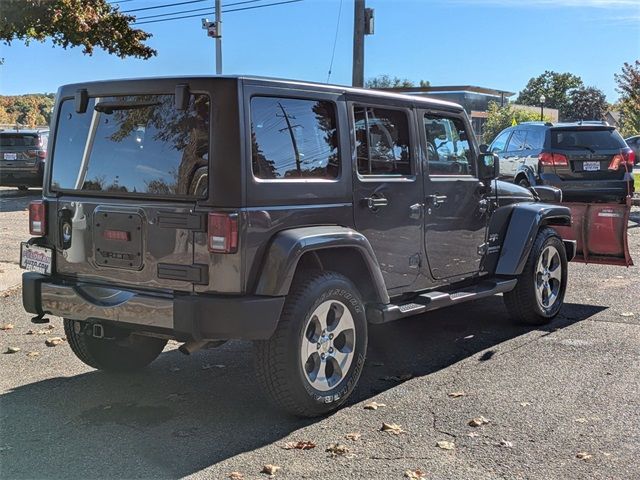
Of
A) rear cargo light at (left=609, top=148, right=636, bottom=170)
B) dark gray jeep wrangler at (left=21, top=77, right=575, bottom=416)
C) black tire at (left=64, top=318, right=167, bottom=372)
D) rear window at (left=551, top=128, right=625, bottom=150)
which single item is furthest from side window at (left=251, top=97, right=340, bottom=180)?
rear cargo light at (left=609, top=148, right=636, bottom=170)

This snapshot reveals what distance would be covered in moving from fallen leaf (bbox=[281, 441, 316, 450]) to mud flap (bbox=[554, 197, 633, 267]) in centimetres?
476

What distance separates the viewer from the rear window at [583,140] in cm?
1122

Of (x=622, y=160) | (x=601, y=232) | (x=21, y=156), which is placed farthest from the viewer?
(x=21, y=156)

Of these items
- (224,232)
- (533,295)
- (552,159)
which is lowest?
(533,295)

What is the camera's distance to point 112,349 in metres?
5.05

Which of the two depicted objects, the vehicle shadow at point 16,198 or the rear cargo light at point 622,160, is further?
the vehicle shadow at point 16,198

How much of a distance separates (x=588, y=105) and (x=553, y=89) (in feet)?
50.4

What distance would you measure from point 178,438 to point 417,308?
6.22 ft

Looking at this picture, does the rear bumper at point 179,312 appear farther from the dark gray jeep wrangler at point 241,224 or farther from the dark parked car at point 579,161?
the dark parked car at point 579,161

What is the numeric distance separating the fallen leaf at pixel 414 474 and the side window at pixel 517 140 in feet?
30.0

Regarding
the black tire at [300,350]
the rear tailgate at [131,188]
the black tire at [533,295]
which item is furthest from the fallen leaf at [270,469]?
the black tire at [533,295]

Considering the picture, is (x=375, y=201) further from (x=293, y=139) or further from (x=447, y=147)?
(x=447, y=147)

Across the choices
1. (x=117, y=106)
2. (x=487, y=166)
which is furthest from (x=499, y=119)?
(x=117, y=106)

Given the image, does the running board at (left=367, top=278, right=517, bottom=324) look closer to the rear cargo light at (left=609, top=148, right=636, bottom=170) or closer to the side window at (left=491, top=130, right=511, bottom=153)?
the rear cargo light at (left=609, top=148, right=636, bottom=170)
